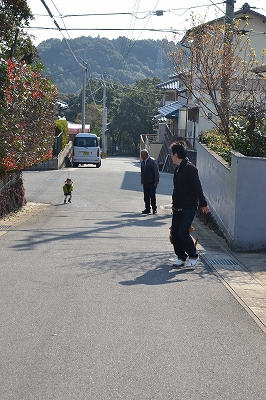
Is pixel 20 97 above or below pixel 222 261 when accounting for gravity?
above

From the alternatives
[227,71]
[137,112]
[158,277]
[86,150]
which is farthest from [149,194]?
[137,112]

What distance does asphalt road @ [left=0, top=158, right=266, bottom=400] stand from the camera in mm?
4762

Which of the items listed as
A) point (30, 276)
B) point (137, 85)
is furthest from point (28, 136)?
point (137, 85)

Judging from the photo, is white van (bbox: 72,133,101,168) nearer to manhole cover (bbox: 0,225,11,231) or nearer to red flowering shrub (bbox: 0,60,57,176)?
red flowering shrub (bbox: 0,60,57,176)

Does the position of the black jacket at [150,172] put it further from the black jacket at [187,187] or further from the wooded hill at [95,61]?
the wooded hill at [95,61]

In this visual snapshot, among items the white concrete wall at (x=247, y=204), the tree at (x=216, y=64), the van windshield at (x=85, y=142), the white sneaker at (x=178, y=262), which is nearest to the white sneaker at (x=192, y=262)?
the white sneaker at (x=178, y=262)

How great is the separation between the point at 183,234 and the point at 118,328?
315 centimetres

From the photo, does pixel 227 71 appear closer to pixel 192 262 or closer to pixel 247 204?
pixel 247 204

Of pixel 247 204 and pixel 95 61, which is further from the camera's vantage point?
pixel 95 61

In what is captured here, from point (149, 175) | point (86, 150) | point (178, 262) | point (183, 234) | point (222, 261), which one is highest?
point (149, 175)

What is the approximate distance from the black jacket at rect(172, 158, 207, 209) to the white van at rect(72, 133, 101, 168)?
31.4m

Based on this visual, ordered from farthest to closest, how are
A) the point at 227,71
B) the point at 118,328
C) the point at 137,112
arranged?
the point at 137,112, the point at 227,71, the point at 118,328

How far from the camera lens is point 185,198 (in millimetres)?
9102

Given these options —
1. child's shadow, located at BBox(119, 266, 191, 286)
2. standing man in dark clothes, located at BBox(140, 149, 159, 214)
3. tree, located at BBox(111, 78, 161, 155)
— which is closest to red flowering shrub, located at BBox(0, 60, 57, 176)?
standing man in dark clothes, located at BBox(140, 149, 159, 214)
